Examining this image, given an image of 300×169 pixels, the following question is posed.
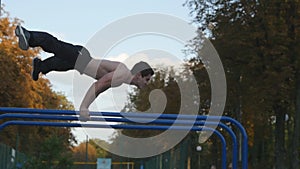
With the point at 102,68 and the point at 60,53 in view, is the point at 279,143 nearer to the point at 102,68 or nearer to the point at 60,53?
the point at 102,68

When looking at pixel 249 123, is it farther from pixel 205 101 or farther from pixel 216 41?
pixel 216 41

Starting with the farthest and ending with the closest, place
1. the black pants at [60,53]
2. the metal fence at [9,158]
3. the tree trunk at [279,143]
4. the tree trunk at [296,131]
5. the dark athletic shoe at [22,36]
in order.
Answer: the tree trunk at [279,143]
the tree trunk at [296,131]
the metal fence at [9,158]
the black pants at [60,53]
the dark athletic shoe at [22,36]

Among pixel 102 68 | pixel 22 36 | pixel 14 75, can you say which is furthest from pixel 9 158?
pixel 22 36

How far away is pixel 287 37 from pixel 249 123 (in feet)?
32.4

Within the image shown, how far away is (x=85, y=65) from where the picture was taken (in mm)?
7207

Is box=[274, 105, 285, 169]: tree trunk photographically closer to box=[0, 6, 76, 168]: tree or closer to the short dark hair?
box=[0, 6, 76, 168]: tree

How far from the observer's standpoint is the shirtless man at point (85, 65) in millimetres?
6906

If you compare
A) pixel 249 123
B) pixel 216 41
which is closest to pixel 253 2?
pixel 216 41

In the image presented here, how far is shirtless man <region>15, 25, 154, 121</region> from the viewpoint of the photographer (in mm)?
6906

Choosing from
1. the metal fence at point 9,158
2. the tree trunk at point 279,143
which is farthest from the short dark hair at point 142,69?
the tree trunk at point 279,143

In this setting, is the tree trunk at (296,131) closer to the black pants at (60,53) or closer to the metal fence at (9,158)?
the metal fence at (9,158)

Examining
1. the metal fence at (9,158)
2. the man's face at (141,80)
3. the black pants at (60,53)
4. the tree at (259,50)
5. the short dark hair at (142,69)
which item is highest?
the tree at (259,50)

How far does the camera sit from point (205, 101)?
85.0 feet

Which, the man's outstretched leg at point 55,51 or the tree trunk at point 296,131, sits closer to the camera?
the man's outstretched leg at point 55,51
